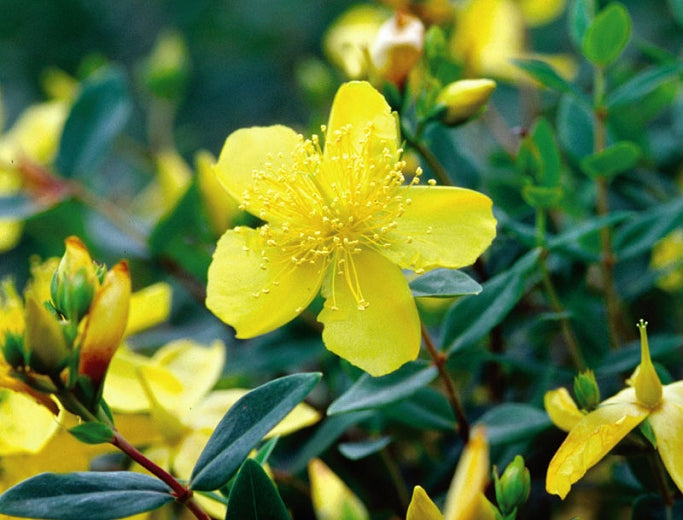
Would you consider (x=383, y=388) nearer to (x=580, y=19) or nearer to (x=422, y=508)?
(x=422, y=508)

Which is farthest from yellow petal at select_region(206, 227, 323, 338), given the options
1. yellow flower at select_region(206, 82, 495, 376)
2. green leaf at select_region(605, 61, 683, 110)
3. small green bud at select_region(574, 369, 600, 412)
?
green leaf at select_region(605, 61, 683, 110)

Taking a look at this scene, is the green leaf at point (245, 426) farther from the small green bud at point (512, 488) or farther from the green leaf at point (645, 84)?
the green leaf at point (645, 84)

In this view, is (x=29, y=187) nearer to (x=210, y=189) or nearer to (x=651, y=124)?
(x=210, y=189)

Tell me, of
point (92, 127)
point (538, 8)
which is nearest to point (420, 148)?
point (92, 127)

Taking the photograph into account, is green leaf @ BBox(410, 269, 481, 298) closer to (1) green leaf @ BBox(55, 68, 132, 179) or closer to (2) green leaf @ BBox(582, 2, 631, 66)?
(2) green leaf @ BBox(582, 2, 631, 66)

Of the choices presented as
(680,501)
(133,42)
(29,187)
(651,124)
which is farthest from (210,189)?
(133,42)

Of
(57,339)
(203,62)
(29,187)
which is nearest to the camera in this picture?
(57,339)
